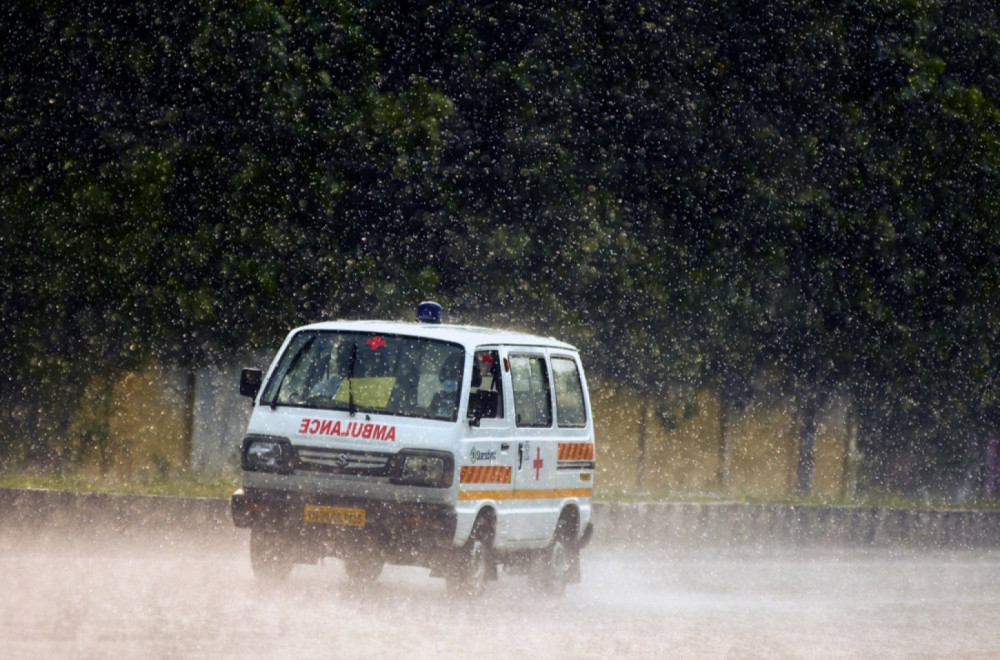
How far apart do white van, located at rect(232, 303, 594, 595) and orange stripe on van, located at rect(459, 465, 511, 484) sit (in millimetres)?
14

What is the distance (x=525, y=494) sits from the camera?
1417cm

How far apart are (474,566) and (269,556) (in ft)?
4.65

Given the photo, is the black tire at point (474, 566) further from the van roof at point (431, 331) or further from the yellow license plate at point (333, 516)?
the van roof at point (431, 331)

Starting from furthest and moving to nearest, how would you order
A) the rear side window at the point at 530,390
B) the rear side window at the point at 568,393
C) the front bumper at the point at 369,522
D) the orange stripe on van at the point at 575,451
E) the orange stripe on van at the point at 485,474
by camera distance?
the rear side window at the point at 568,393 → the orange stripe on van at the point at 575,451 → the rear side window at the point at 530,390 → the orange stripe on van at the point at 485,474 → the front bumper at the point at 369,522

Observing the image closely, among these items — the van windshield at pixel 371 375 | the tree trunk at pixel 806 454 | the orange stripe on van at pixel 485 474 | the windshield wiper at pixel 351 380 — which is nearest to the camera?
the orange stripe on van at pixel 485 474

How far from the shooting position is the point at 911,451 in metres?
30.8

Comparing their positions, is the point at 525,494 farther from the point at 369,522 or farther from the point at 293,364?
the point at 293,364

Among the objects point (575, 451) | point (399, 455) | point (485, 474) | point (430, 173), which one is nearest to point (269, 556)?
point (399, 455)

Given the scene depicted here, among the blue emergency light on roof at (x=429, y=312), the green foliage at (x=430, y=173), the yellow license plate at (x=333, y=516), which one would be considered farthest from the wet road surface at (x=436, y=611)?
the green foliage at (x=430, y=173)

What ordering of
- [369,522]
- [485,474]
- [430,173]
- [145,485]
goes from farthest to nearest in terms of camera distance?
[430,173] < [145,485] < [485,474] < [369,522]

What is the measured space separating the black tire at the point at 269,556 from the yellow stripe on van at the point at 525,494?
1.28 meters

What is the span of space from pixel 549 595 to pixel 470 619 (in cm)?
269

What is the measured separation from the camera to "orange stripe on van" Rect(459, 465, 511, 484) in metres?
13.0

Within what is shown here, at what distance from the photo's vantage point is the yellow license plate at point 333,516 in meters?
12.8
